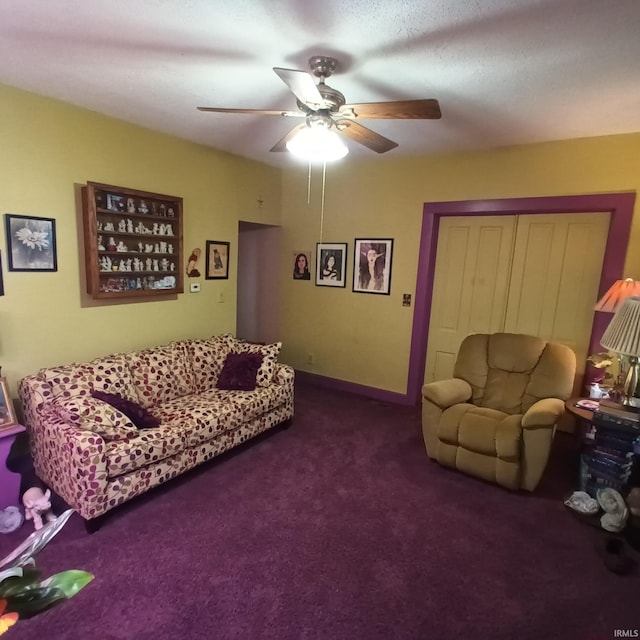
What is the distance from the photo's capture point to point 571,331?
3395 millimetres

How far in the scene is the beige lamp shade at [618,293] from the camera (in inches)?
107

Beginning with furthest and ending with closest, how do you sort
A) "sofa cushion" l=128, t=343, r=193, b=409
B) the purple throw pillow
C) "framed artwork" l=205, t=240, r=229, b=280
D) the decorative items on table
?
"framed artwork" l=205, t=240, r=229, b=280 → "sofa cushion" l=128, t=343, r=193, b=409 → the purple throw pillow → the decorative items on table

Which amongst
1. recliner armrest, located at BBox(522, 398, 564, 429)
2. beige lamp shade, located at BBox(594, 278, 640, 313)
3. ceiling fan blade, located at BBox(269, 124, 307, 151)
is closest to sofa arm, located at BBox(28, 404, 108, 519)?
ceiling fan blade, located at BBox(269, 124, 307, 151)

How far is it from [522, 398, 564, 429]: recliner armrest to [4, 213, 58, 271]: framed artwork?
11.3 feet

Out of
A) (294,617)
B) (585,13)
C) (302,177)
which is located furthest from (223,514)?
(302,177)

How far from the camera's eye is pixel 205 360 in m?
3.49

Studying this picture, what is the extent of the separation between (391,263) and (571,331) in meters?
1.77

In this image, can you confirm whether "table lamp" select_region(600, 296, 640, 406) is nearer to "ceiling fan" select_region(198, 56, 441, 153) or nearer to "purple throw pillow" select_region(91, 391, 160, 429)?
"ceiling fan" select_region(198, 56, 441, 153)

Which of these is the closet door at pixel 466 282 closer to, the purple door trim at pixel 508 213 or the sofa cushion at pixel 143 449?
the purple door trim at pixel 508 213

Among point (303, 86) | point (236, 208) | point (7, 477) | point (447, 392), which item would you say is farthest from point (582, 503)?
point (236, 208)

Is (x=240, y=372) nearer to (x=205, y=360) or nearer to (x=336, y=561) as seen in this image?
(x=205, y=360)

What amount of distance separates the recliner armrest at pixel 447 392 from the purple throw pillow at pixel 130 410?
6.40ft

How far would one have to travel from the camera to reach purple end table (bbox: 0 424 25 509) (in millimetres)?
2186

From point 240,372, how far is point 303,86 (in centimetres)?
232
